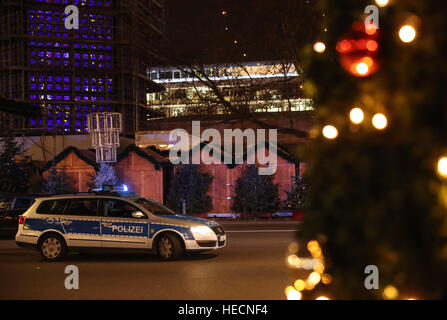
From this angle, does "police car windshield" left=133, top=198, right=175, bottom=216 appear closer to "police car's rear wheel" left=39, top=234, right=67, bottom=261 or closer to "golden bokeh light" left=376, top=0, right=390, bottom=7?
"police car's rear wheel" left=39, top=234, right=67, bottom=261

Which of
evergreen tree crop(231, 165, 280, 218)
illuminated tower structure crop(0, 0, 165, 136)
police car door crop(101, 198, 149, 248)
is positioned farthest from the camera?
illuminated tower structure crop(0, 0, 165, 136)

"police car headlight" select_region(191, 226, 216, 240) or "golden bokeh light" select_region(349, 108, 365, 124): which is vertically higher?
"golden bokeh light" select_region(349, 108, 365, 124)

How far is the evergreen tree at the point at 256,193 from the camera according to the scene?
28359mm

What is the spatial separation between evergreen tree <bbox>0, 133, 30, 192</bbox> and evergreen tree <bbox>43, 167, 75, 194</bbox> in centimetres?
362

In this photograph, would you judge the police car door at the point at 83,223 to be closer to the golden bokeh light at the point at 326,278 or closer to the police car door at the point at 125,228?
the police car door at the point at 125,228

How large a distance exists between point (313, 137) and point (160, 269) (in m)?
9.01

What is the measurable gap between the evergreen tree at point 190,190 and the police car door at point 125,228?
15.9 metres

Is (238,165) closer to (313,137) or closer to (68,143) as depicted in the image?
(68,143)

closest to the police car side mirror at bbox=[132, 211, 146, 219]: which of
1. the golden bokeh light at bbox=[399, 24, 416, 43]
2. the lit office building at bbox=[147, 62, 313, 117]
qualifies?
the lit office building at bbox=[147, 62, 313, 117]

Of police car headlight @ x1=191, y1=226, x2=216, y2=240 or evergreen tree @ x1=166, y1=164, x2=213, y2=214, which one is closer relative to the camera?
police car headlight @ x1=191, y1=226, x2=216, y2=240

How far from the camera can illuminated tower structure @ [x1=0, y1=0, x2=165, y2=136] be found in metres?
60.6

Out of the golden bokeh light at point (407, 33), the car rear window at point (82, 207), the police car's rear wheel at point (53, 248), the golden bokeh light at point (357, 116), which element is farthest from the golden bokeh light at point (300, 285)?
the police car's rear wheel at point (53, 248)

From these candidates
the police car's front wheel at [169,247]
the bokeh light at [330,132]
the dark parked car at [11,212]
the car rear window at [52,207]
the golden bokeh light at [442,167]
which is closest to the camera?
the golden bokeh light at [442,167]

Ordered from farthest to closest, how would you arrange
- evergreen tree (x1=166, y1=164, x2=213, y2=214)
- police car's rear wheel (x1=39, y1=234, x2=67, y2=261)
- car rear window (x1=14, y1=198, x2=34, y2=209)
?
evergreen tree (x1=166, y1=164, x2=213, y2=214), car rear window (x1=14, y1=198, x2=34, y2=209), police car's rear wheel (x1=39, y1=234, x2=67, y2=261)
